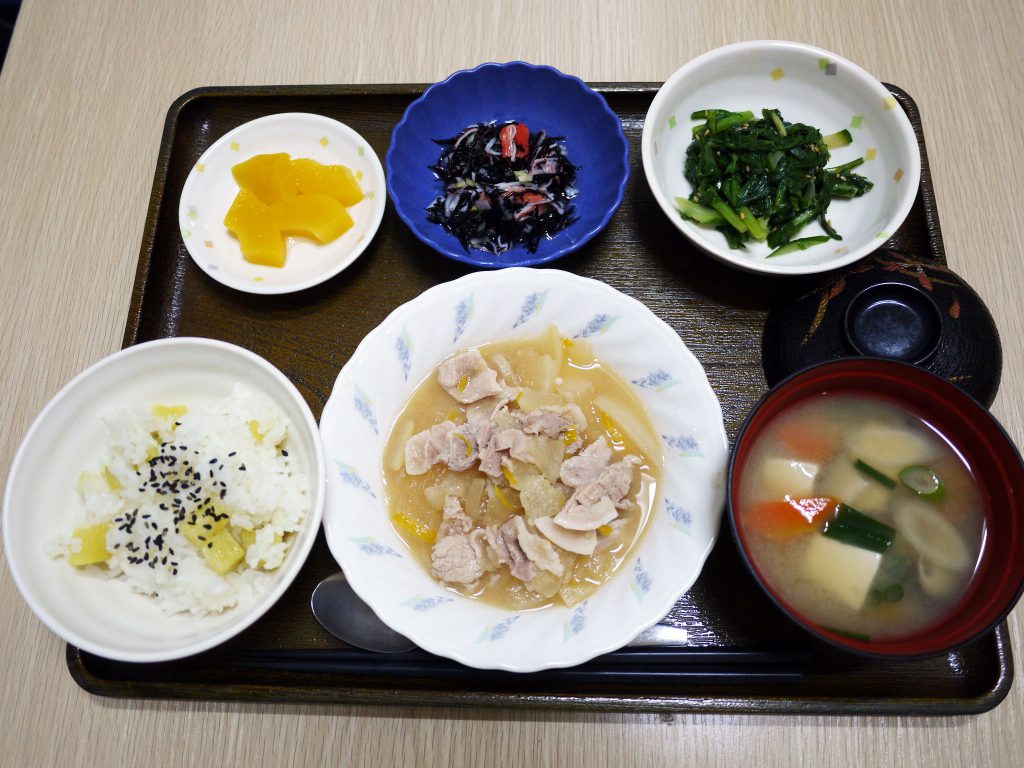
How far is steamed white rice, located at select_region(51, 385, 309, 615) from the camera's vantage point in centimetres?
197

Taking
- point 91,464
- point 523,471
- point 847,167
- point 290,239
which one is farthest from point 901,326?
point 91,464

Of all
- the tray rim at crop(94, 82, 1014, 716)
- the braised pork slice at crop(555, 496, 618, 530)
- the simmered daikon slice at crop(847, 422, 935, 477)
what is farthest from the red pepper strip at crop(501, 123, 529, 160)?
the tray rim at crop(94, 82, 1014, 716)

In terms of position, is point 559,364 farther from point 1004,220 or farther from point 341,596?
point 1004,220

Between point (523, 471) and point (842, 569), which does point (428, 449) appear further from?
point (842, 569)

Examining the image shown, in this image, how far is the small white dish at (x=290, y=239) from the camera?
2477 millimetres

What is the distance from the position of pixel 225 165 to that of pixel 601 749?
2.65 meters

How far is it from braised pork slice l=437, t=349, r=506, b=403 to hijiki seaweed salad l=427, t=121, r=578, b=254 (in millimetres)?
506

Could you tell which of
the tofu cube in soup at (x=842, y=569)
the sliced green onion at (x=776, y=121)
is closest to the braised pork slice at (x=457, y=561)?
the tofu cube in soup at (x=842, y=569)

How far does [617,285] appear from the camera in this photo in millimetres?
2490

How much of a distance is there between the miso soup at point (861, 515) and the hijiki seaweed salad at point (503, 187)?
3.87 feet

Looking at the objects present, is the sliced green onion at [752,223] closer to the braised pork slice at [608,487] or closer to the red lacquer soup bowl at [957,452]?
the red lacquer soup bowl at [957,452]

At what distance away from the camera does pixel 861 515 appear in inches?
75.2

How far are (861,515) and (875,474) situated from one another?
0.14 m

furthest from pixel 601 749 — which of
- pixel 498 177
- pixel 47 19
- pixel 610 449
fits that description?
pixel 47 19
